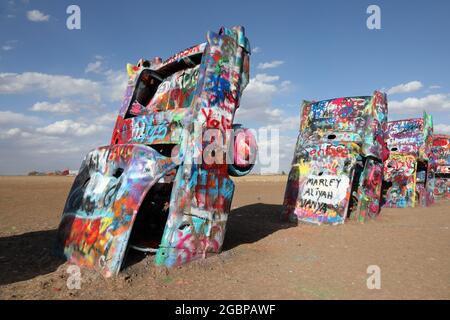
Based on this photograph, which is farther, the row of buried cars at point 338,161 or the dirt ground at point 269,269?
the row of buried cars at point 338,161

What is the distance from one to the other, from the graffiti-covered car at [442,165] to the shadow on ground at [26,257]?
779 inches

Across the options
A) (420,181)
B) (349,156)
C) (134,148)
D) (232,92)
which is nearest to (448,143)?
(420,181)

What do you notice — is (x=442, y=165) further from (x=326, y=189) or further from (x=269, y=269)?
(x=269, y=269)

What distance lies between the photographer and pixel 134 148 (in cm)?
600

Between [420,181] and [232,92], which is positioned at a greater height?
[232,92]

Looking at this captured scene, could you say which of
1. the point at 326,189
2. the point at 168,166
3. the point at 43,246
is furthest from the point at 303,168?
the point at 43,246

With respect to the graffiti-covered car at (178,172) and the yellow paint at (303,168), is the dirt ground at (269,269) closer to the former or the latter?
the graffiti-covered car at (178,172)

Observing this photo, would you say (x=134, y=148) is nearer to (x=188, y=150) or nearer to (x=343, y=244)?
(x=188, y=150)

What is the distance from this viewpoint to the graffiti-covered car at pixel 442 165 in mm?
19625

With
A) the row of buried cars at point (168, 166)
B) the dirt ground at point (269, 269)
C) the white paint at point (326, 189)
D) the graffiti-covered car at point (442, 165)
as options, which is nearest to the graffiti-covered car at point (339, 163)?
the white paint at point (326, 189)

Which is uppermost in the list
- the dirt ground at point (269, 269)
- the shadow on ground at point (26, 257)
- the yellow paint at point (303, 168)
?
the yellow paint at point (303, 168)

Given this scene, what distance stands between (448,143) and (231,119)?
61.3 ft

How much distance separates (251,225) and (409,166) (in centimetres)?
1025

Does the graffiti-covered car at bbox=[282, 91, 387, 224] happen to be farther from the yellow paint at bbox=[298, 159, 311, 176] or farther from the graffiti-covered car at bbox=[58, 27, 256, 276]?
the graffiti-covered car at bbox=[58, 27, 256, 276]
